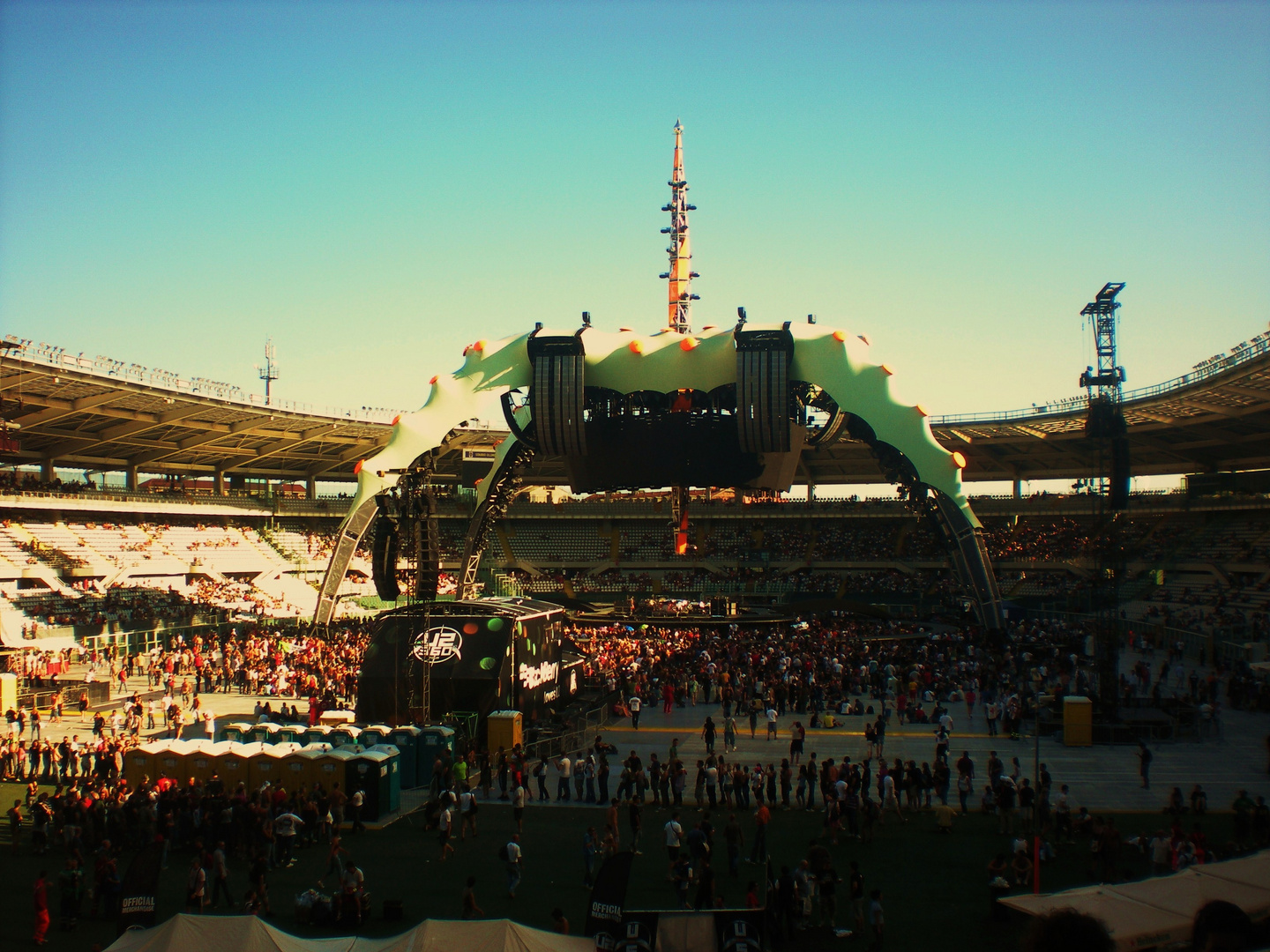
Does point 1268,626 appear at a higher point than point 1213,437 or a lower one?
lower

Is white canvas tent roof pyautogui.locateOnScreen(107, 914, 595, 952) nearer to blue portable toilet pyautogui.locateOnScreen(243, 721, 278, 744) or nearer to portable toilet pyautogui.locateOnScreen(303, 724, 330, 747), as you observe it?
portable toilet pyautogui.locateOnScreen(303, 724, 330, 747)

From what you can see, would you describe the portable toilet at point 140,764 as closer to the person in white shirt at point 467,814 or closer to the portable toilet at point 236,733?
the portable toilet at point 236,733

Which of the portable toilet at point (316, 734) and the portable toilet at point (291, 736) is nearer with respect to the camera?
the portable toilet at point (316, 734)

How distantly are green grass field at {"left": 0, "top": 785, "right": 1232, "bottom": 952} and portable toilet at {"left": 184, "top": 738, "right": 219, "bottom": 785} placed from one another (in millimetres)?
2274

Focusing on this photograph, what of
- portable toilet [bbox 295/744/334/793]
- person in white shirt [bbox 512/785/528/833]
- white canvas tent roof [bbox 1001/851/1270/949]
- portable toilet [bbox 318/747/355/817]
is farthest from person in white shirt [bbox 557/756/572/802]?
white canvas tent roof [bbox 1001/851/1270/949]

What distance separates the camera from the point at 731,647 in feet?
103

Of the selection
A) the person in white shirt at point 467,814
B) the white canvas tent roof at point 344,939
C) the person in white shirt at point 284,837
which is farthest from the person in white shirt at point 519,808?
the white canvas tent roof at point 344,939

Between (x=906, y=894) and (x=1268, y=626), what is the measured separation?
23.5 metres

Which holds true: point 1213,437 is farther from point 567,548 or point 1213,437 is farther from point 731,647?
point 567,548

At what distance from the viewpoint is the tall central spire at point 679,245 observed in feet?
208

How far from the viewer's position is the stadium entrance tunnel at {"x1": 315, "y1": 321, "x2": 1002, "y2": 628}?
30.6 metres

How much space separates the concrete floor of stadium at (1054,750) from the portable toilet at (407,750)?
265 centimetres

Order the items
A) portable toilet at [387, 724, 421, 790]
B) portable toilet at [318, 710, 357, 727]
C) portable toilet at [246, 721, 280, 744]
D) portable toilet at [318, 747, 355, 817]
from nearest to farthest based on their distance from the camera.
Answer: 1. portable toilet at [318, 747, 355, 817]
2. portable toilet at [387, 724, 421, 790]
3. portable toilet at [246, 721, 280, 744]
4. portable toilet at [318, 710, 357, 727]

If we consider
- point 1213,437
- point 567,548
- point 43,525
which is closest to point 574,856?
point 43,525
